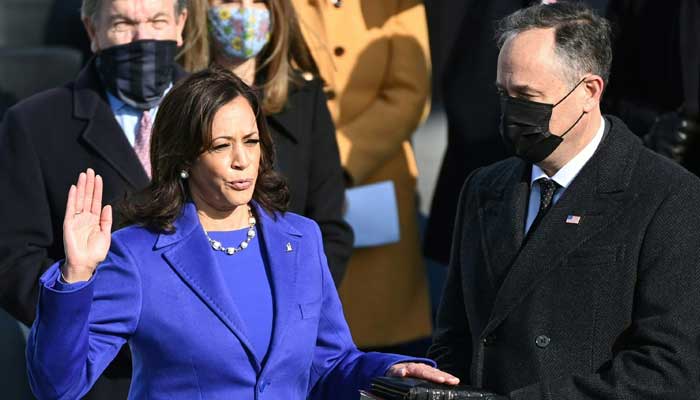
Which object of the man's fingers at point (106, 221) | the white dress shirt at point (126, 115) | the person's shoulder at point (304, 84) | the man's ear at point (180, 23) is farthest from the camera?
the person's shoulder at point (304, 84)

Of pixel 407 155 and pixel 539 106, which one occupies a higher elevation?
pixel 539 106

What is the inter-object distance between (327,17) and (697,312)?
8.36ft

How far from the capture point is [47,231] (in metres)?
4.50

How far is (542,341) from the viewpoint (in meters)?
3.84

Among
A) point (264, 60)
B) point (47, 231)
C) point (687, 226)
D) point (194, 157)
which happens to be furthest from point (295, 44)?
point (687, 226)

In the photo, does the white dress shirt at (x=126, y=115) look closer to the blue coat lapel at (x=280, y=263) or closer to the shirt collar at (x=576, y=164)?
the blue coat lapel at (x=280, y=263)

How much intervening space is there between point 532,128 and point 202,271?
97 centimetres

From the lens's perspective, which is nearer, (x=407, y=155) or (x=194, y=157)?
(x=194, y=157)

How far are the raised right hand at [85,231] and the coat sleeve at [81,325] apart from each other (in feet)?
0.12

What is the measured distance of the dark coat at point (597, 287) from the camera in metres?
3.69

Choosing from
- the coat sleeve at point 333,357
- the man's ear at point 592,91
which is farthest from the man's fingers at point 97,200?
the man's ear at point 592,91

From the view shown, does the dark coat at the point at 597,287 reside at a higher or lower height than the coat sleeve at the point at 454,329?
higher

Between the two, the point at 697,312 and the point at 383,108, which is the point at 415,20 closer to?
the point at 383,108

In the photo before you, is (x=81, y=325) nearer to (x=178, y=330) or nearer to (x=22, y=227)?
(x=178, y=330)
